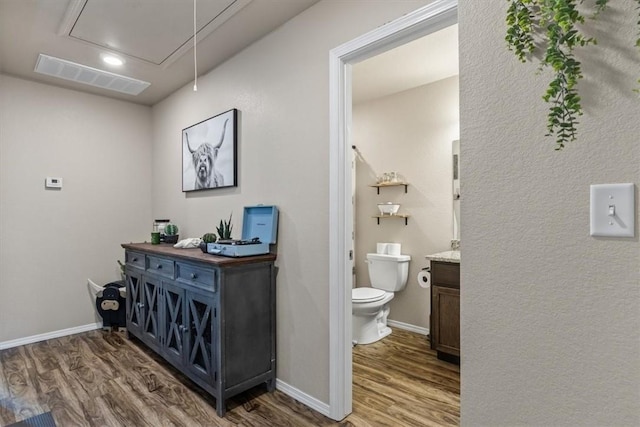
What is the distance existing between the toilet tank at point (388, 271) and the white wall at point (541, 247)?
95.3 inches

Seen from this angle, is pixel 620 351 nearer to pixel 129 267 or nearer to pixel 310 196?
pixel 310 196

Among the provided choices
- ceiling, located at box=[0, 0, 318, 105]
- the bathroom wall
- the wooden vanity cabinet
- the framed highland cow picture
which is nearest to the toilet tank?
the bathroom wall

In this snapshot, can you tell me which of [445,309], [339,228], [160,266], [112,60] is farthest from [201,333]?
[112,60]

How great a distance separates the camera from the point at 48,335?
127 inches

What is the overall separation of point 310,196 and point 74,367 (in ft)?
7.56

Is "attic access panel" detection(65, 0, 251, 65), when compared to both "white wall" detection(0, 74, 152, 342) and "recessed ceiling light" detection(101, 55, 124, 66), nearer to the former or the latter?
"recessed ceiling light" detection(101, 55, 124, 66)

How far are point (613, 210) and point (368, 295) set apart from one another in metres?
2.47

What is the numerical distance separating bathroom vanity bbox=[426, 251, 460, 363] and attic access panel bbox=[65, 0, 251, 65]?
226 cm

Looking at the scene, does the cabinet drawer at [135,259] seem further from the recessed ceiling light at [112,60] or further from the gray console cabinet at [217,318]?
the recessed ceiling light at [112,60]

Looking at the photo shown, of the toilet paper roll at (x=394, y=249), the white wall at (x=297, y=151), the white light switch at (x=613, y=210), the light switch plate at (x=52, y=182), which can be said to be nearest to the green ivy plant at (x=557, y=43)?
the white light switch at (x=613, y=210)

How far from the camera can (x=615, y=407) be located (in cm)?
70

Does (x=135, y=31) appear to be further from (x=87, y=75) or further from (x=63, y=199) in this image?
(x=63, y=199)

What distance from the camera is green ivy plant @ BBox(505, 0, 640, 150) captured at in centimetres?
69

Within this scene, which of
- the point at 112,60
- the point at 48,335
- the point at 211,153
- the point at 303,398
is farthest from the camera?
the point at 48,335
